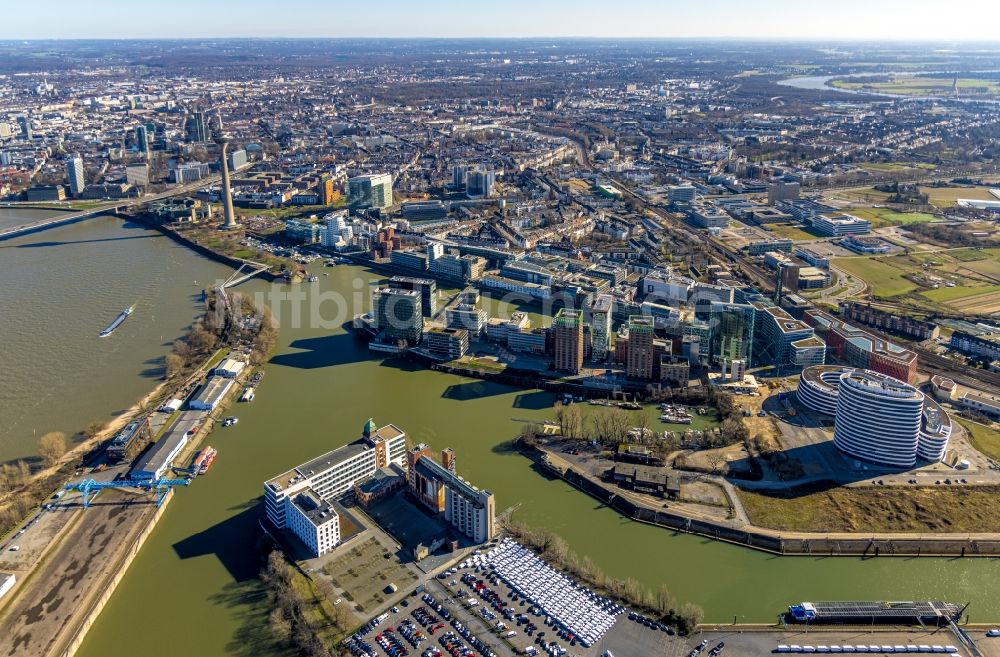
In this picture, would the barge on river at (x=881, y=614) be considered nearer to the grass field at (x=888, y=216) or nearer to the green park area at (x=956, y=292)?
the green park area at (x=956, y=292)

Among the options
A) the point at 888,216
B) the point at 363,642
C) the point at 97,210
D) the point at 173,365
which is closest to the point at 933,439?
the point at 363,642

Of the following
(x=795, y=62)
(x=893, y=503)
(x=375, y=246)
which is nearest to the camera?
(x=893, y=503)

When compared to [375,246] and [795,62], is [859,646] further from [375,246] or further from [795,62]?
[795,62]

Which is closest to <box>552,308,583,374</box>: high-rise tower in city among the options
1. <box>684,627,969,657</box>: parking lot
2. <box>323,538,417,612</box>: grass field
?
<box>323,538,417,612</box>: grass field

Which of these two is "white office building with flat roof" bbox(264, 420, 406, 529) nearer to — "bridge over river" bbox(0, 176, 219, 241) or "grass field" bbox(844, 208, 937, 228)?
"bridge over river" bbox(0, 176, 219, 241)

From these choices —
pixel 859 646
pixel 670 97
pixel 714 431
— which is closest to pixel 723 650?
pixel 859 646

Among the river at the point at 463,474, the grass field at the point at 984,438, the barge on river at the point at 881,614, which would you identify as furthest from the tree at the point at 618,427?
the grass field at the point at 984,438
